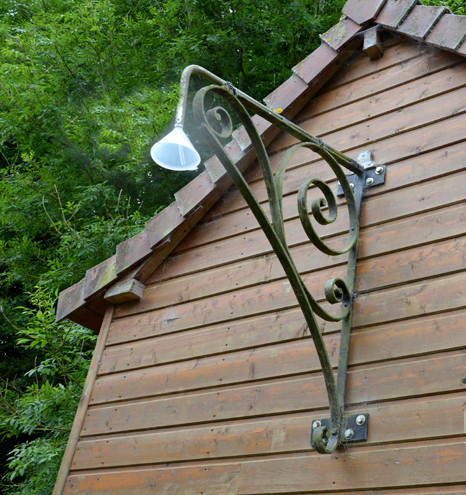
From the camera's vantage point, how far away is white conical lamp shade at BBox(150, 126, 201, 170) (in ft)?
9.20

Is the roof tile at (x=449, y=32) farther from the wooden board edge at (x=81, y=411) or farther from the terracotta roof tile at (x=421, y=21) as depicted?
the wooden board edge at (x=81, y=411)

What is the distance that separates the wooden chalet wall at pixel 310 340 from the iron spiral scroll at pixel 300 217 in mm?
94

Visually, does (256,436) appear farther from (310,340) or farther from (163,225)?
(163,225)

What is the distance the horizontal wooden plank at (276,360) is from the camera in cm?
329

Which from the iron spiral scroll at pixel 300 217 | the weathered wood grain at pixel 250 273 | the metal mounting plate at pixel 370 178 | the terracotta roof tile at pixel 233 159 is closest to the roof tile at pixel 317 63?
the terracotta roof tile at pixel 233 159

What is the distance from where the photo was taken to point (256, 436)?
357 cm

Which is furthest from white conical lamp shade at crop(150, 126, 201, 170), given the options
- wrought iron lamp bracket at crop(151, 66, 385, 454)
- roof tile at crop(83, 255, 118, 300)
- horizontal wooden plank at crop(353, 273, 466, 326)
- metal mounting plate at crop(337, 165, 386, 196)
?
roof tile at crop(83, 255, 118, 300)

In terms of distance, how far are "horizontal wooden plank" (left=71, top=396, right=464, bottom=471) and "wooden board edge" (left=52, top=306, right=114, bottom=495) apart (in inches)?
2.1

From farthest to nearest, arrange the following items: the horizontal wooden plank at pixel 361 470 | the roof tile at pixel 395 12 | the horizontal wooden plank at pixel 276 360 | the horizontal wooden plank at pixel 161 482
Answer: the roof tile at pixel 395 12
the horizontal wooden plank at pixel 161 482
the horizontal wooden plank at pixel 276 360
the horizontal wooden plank at pixel 361 470

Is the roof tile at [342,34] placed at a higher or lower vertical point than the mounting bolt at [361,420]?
higher

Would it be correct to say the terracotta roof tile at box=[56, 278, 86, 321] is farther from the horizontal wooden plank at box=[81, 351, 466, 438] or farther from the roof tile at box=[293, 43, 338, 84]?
the roof tile at box=[293, 43, 338, 84]

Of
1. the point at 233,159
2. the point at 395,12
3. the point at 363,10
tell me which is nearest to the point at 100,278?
the point at 233,159

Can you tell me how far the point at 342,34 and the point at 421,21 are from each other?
51 cm

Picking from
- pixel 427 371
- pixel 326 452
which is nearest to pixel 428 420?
pixel 427 371
